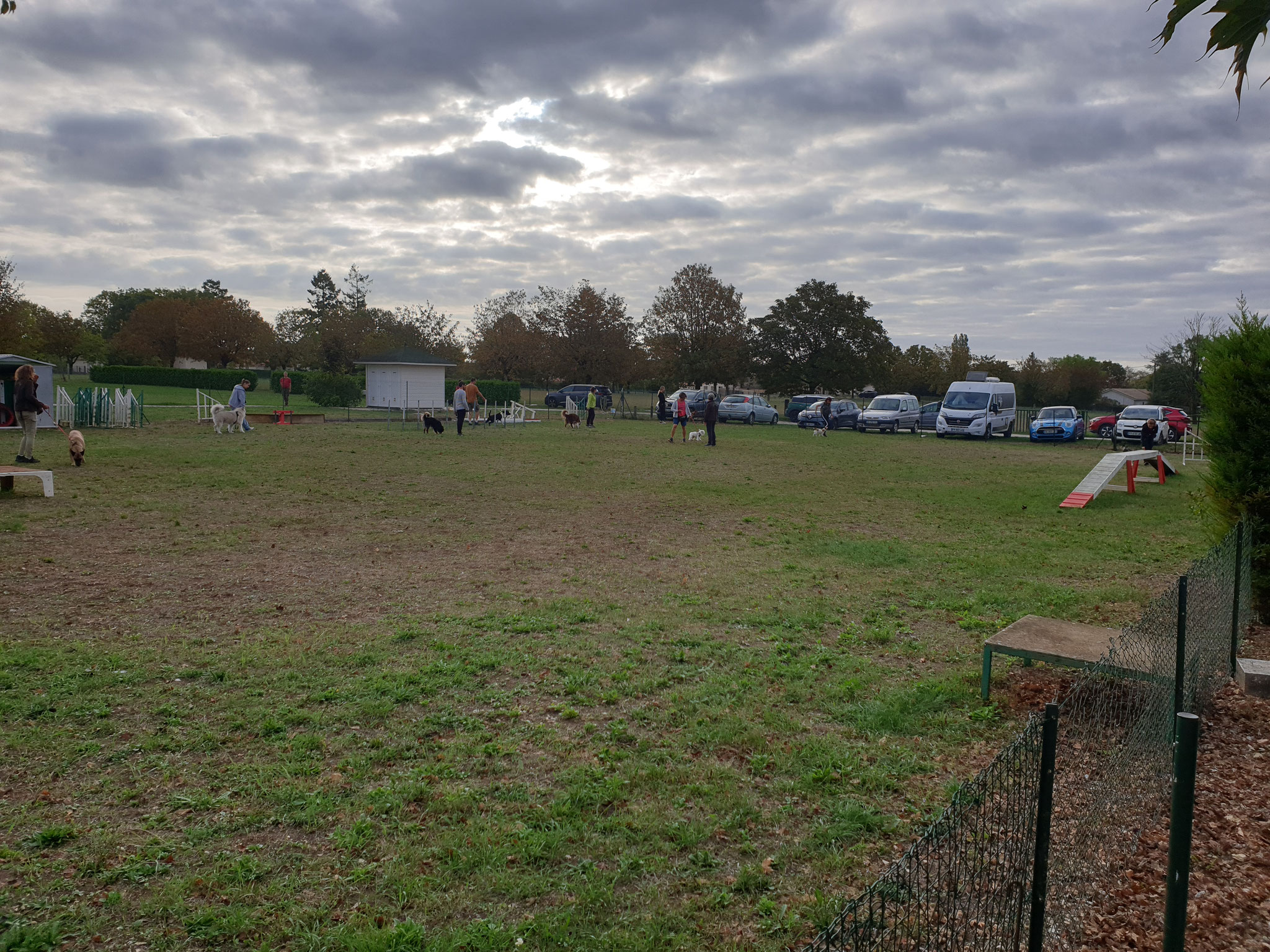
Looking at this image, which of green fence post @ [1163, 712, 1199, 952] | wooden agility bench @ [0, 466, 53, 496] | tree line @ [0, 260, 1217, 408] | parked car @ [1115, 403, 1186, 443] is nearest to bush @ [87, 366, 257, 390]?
tree line @ [0, 260, 1217, 408]

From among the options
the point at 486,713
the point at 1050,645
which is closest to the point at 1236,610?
the point at 1050,645

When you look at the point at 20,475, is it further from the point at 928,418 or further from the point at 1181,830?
the point at 928,418

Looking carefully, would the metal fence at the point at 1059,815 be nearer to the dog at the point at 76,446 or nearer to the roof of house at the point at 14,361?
the dog at the point at 76,446

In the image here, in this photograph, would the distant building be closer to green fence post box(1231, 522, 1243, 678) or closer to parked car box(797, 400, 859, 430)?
parked car box(797, 400, 859, 430)

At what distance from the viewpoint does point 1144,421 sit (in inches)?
1309

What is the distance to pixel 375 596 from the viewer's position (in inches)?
318

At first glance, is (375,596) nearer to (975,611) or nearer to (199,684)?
(199,684)

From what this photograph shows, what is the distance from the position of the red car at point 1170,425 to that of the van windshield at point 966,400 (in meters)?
5.22

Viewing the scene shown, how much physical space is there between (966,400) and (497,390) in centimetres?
2938

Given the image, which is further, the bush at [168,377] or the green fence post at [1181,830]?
the bush at [168,377]

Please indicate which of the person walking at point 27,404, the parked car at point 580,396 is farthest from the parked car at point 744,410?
the person walking at point 27,404

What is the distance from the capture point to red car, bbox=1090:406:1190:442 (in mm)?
35781

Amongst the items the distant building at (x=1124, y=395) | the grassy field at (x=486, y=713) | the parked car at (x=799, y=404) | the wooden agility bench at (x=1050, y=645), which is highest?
the distant building at (x=1124, y=395)

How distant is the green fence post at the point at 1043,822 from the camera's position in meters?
2.45
